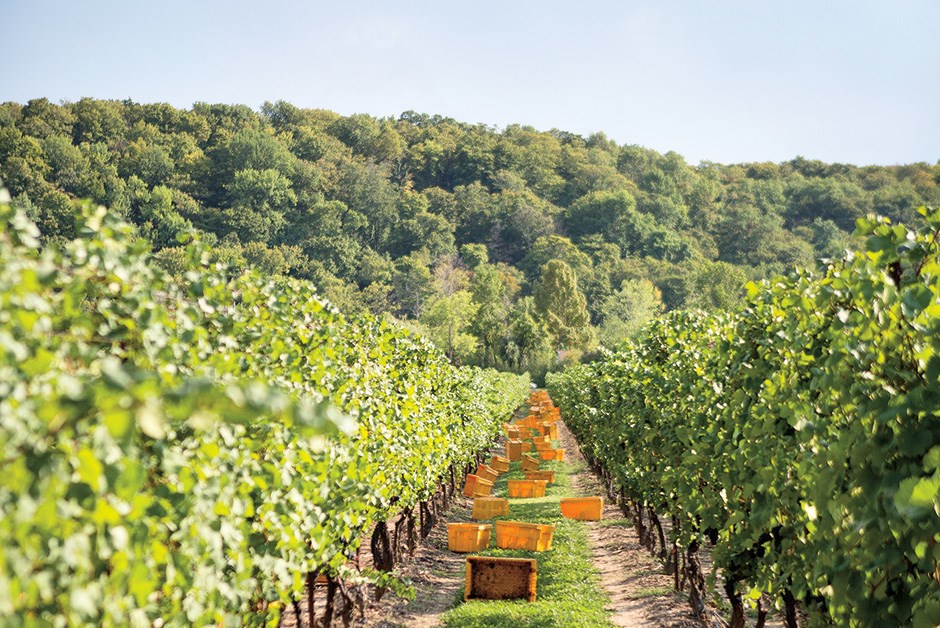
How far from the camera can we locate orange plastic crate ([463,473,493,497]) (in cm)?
1864

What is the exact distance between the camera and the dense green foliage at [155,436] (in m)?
1.83

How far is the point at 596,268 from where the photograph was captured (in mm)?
107250

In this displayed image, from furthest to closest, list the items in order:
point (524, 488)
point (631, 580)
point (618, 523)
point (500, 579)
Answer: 1. point (524, 488)
2. point (618, 523)
3. point (631, 580)
4. point (500, 579)

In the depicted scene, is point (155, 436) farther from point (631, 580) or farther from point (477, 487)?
point (477, 487)

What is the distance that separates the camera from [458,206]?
4660 inches

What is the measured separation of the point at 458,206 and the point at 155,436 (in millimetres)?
117324

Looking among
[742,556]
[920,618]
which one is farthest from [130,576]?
[742,556]

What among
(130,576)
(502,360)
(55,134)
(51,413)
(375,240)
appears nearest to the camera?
(51,413)

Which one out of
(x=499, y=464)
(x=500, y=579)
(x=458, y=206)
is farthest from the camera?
(x=458, y=206)

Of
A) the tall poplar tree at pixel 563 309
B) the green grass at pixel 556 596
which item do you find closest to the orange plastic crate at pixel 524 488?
the green grass at pixel 556 596

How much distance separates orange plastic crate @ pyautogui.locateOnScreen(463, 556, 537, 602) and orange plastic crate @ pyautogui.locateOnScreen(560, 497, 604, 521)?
591 cm

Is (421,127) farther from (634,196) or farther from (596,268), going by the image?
(596,268)

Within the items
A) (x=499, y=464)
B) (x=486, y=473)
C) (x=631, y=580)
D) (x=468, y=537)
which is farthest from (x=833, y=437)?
(x=499, y=464)

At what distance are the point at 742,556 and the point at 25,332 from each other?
5.58 metres
